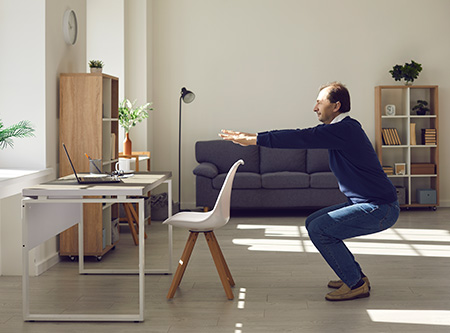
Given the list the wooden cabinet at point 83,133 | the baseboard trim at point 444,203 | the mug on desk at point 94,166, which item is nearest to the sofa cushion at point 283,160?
the baseboard trim at point 444,203

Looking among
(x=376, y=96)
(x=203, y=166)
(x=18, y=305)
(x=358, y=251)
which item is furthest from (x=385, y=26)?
(x=18, y=305)

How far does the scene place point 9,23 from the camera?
432cm

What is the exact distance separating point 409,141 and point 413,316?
15.2ft

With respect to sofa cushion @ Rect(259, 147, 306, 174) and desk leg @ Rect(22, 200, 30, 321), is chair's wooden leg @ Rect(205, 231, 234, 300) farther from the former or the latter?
sofa cushion @ Rect(259, 147, 306, 174)

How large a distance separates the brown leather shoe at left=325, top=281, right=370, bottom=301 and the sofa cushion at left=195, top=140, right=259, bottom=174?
4.04 metres

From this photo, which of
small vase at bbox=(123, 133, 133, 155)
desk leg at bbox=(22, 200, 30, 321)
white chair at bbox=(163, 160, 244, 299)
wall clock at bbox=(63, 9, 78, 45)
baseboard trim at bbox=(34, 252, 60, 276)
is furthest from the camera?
small vase at bbox=(123, 133, 133, 155)

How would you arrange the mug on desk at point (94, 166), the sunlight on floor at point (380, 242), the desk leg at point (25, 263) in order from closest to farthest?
the desk leg at point (25, 263) → the mug on desk at point (94, 166) → the sunlight on floor at point (380, 242)

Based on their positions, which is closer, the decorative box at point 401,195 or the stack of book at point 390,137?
the decorative box at point 401,195

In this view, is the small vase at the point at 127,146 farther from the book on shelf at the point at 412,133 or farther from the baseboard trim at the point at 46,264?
the book on shelf at the point at 412,133

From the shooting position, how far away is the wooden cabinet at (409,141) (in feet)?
24.7

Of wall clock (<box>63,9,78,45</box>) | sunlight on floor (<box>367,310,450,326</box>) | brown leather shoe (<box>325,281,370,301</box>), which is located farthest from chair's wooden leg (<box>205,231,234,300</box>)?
wall clock (<box>63,9,78,45</box>)

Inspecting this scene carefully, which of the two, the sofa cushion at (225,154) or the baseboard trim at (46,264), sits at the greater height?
the sofa cushion at (225,154)

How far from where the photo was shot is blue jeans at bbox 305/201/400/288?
346 centimetres

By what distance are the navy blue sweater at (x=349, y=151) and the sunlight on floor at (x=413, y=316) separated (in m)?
0.63
